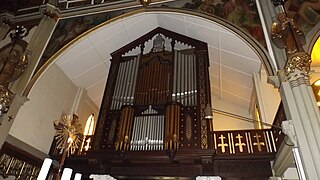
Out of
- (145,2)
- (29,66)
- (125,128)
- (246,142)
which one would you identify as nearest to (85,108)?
(29,66)

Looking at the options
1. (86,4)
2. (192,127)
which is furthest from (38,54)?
(192,127)

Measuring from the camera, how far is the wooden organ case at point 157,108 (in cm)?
505

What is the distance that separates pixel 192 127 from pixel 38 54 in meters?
4.21

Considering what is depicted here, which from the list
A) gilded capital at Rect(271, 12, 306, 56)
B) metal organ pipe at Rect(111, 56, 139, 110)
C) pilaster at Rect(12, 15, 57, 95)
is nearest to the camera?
gilded capital at Rect(271, 12, 306, 56)

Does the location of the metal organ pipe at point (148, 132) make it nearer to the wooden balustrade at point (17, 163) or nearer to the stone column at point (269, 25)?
the wooden balustrade at point (17, 163)

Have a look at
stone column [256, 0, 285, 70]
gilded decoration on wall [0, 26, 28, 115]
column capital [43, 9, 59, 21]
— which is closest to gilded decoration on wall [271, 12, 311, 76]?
stone column [256, 0, 285, 70]

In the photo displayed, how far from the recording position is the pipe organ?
5.21 metres

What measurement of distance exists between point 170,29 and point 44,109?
4255mm

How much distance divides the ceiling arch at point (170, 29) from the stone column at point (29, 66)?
0.48 metres

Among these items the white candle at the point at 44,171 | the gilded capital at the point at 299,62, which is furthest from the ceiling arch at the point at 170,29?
the white candle at the point at 44,171

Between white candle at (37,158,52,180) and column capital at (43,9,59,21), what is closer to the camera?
white candle at (37,158,52,180)

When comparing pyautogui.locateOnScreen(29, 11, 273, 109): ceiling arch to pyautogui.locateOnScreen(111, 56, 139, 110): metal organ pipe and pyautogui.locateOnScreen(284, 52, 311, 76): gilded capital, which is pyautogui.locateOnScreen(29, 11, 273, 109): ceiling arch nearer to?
pyautogui.locateOnScreen(111, 56, 139, 110): metal organ pipe

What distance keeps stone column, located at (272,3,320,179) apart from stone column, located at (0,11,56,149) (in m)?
5.21

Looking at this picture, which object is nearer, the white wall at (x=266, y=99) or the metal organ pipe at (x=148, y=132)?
the metal organ pipe at (x=148, y=132)
